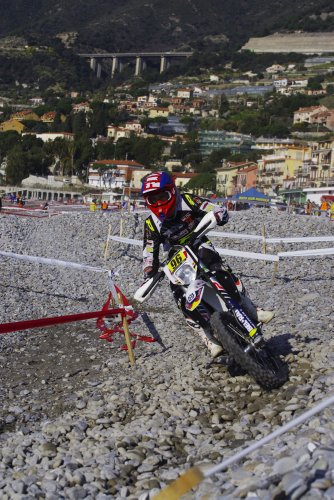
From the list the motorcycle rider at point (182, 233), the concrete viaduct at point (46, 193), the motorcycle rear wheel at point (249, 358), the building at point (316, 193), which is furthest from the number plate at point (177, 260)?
the concrete viaduct at point (46, 193)

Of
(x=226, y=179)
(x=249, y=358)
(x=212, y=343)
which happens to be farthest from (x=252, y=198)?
(x=226, y=179)

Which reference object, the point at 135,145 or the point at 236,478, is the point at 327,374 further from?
the point at 135,145

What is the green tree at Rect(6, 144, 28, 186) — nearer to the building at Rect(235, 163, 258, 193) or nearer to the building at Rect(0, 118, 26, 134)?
the building at Rect(235, 163, 258, 193)

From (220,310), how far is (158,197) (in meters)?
1.25

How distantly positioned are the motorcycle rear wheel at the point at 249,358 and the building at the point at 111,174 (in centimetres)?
11378

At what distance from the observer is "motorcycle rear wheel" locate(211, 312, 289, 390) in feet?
23.7

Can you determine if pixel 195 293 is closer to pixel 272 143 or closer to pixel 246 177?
pixel 246 177

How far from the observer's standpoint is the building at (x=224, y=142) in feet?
486

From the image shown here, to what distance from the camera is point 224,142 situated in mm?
155125

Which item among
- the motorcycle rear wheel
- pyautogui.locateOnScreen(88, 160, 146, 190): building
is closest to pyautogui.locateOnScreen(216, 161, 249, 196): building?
pyautogui.locateOnScreen(88, 160, 146, 190): building

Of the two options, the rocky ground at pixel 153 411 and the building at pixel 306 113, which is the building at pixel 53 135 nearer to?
the building at pixel 306 113

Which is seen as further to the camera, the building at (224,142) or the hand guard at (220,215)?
the building at (224,142)

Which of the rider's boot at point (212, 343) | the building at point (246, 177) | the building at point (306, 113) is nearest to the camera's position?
the rider's boot at point (212, 343)

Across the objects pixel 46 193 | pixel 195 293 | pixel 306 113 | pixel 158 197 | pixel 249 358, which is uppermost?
pixel 158 197
